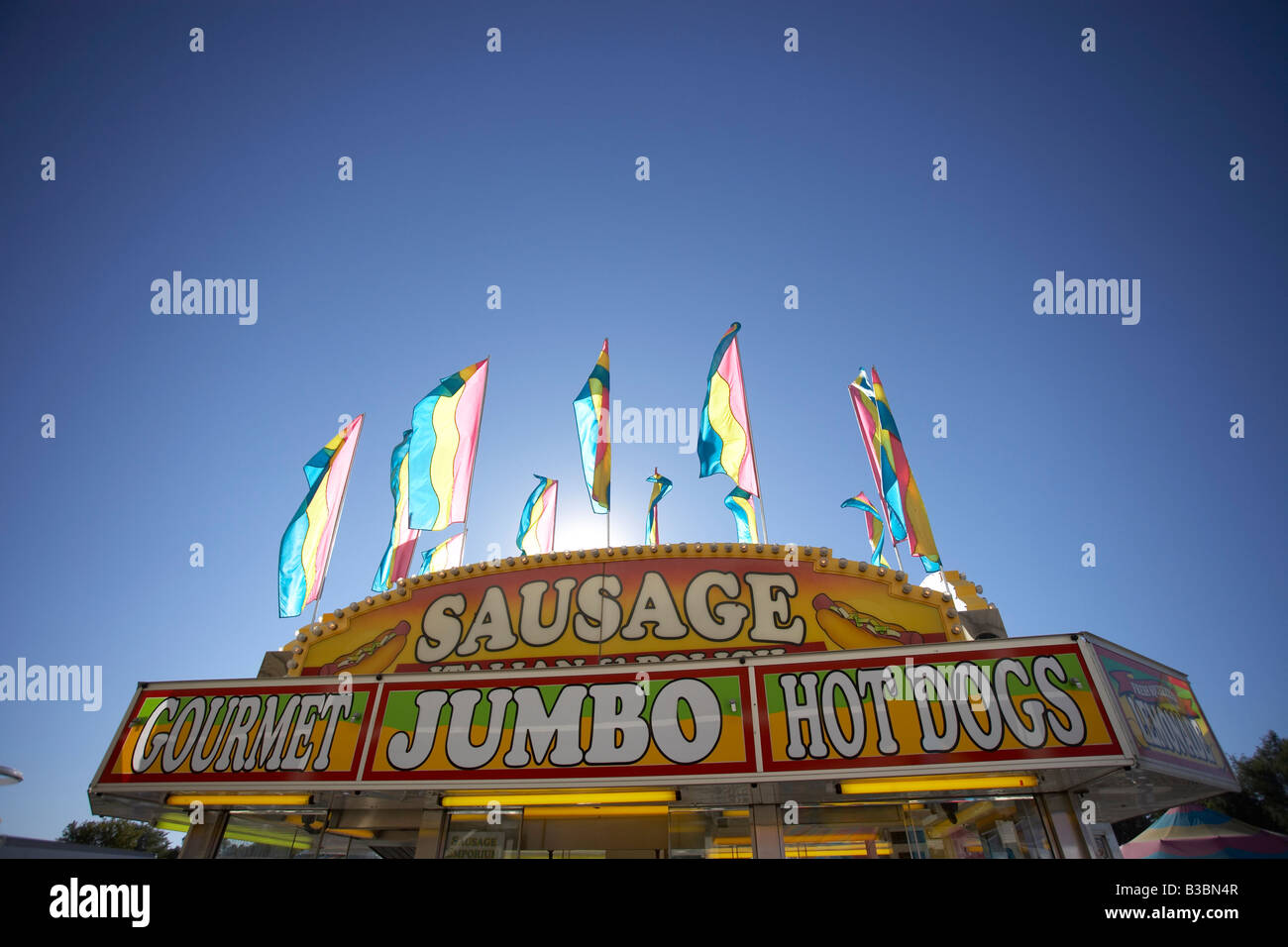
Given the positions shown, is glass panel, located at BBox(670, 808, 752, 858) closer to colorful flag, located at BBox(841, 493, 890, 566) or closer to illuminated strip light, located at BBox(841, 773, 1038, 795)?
illuminated strip light, located at BBox(841, 773, 1038, 795)

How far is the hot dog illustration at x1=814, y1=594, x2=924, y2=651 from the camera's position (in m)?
9.36

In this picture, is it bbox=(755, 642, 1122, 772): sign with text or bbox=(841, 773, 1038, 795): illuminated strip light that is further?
bbox=(841, 773, 1038, 795): illuminated strip light

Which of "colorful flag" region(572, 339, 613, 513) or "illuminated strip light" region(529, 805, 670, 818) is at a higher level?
"colorful flag" region(572, 339, 613, 513)

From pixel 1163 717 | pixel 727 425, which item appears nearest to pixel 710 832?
pixel 1163 717

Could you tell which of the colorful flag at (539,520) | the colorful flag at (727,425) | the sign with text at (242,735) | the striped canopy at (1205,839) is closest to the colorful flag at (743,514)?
the colorful flag at (727,425)

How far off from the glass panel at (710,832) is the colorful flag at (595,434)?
5.95m

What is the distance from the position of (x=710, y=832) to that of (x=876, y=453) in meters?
7.60

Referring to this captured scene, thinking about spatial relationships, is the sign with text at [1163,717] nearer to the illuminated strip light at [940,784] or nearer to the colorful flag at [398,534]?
the illuminated strip light at [940,784]

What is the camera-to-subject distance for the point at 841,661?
760 centimetres

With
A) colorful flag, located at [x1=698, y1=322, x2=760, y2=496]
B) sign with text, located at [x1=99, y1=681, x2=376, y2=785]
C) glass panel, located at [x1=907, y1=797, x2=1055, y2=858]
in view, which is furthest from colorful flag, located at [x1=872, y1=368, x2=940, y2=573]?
sign with text, located at [x1=99, y1=681, x2=376, y2=785]

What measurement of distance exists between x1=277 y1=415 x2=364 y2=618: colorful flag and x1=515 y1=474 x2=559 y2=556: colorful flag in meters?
4.30

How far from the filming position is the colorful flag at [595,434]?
12766mm

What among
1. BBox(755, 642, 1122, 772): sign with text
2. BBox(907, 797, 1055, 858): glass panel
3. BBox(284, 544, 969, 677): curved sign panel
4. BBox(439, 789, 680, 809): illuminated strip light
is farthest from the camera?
BBox(284, 544, 969, 677): curved sign panel

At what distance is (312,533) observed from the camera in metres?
13.1
